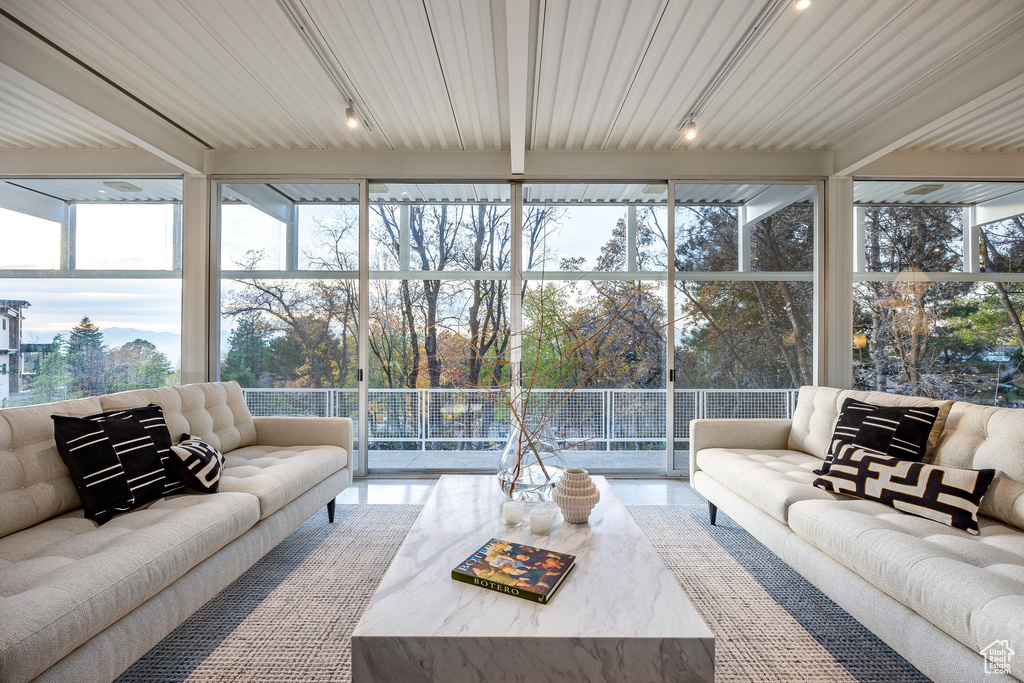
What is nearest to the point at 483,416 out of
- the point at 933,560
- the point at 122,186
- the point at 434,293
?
the point at 434,293

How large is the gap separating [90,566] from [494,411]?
9.68ft

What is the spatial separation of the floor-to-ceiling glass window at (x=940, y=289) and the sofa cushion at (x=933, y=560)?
93.9 inches

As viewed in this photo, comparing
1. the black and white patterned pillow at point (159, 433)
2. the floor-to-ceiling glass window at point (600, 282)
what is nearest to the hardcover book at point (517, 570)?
the black and white patterned pillow at point (159, 433)

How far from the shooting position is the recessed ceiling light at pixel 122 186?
3811 millimetres

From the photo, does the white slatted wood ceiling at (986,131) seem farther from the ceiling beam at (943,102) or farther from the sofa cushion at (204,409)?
the sofa cushion at (204,409)

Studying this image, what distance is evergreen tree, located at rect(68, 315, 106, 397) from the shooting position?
3719 mm

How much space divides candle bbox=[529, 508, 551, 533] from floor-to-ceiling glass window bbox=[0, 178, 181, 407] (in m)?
3.59

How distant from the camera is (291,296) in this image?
3883 millimetres

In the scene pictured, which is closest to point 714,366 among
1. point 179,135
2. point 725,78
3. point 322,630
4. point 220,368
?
point 725,78

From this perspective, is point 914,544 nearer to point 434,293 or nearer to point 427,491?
point 427,491

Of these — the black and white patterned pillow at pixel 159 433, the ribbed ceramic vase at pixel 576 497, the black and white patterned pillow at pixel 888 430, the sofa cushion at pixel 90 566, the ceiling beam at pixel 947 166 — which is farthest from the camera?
the ceiling beam at pixel 947 166

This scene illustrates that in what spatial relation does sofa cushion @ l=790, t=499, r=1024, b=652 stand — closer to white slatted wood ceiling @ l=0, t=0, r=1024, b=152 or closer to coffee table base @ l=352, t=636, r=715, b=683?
coffee table base @ l=352, t=636, r=715, b=683

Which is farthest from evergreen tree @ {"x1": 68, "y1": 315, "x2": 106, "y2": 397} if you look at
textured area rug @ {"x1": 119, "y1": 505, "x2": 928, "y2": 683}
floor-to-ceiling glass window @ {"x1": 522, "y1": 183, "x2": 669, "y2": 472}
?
floor-to-ceiling glass window @ {"x1": 522, "y1": 183, "x2": 669, "y2": 472}

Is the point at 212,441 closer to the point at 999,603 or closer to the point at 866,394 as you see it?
the point at 999,603
